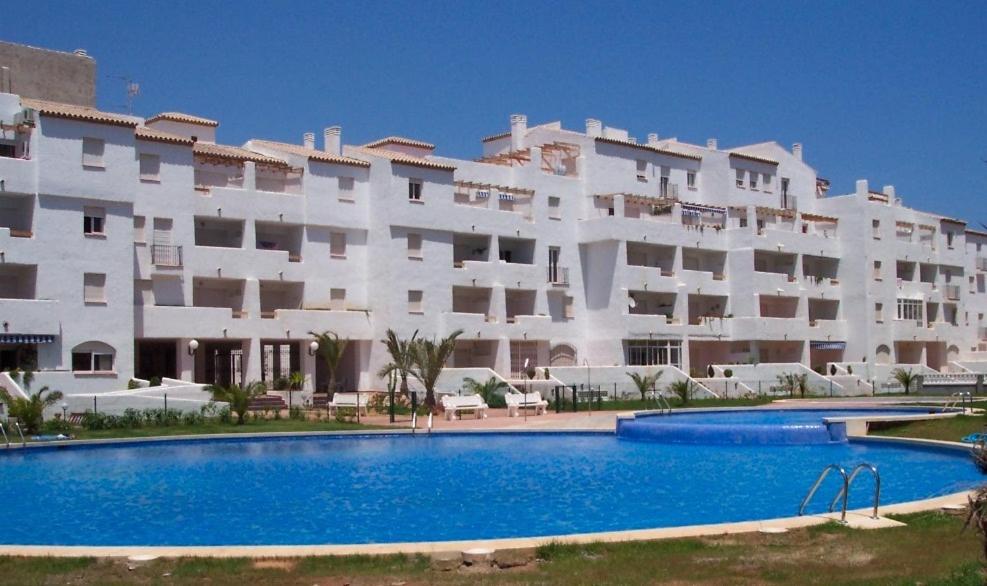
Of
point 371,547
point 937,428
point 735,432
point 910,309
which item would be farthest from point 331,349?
point 910,309

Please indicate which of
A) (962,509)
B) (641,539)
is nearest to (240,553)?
(641,539)

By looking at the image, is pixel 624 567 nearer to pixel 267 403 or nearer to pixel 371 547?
pixel 371 547

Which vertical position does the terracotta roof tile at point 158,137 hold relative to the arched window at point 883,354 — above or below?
above

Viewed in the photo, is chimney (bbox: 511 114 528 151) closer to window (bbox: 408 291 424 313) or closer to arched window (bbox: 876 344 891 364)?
window (bbox: 408 291 424 313)

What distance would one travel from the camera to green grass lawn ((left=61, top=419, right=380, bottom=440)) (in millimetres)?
32156

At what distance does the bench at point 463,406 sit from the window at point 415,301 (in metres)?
13.1

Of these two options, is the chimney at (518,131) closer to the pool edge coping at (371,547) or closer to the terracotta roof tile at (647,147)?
the terracotta roof tile at (647,147)

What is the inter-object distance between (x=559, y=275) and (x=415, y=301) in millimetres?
9612

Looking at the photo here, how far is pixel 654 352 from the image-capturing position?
62.3m

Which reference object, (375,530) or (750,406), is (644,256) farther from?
(375,530)

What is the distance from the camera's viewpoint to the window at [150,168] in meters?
47.7

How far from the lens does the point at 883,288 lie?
72.1 m

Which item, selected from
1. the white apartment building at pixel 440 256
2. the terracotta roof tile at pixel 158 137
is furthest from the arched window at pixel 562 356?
the terracotta roof tile at pixel 158 137

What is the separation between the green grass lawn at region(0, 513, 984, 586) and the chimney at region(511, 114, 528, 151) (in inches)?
2099
